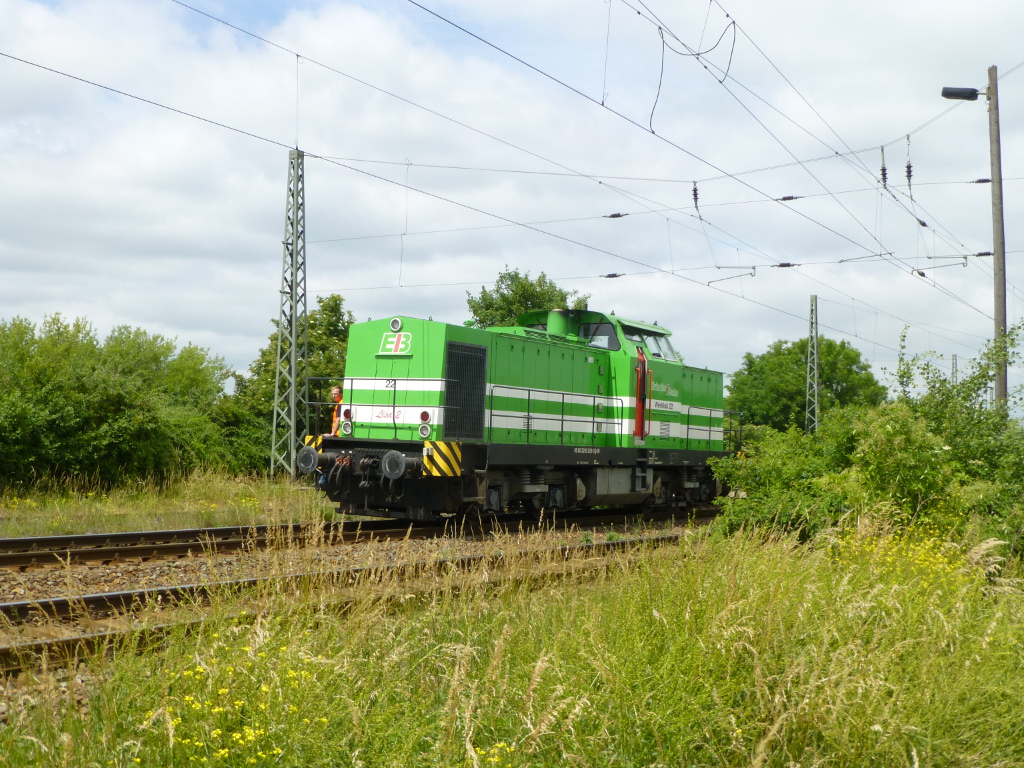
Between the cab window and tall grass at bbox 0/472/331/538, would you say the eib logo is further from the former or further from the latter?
the cab window

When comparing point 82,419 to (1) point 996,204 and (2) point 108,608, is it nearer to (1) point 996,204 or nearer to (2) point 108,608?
(2) point 108,608

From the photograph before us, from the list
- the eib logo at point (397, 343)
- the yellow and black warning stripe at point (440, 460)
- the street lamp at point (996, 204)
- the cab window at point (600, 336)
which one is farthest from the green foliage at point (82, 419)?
the street lamp at point (996, 204)

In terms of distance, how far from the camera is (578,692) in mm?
3922

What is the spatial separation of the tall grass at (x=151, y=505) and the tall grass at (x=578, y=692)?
19.0ft

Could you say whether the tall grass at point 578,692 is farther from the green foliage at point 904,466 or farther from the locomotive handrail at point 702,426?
the locomotive handrail at point 702,426

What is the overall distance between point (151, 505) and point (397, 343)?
4.98 metres

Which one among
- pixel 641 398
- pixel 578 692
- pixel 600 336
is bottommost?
pixel 578 692

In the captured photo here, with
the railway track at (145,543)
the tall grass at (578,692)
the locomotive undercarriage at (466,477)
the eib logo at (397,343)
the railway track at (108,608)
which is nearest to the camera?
the tall grass at (578,692)

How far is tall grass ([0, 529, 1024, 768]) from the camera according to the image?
11.1 feet

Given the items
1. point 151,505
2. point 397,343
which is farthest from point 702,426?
point 151,505

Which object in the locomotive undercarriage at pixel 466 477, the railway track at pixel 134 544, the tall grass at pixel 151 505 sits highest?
the locomotive undercarriage at pixel 466 477

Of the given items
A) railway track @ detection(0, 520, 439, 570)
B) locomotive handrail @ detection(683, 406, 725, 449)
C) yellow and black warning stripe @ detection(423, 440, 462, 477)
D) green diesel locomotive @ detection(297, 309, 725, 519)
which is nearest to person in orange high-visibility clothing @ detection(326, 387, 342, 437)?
green diesel locomotive @ detection(297, 309, 725, 519)

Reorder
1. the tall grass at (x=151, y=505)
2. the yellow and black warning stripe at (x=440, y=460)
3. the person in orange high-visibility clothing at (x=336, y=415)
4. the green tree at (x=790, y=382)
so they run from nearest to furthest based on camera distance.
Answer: the yellow and black warning stripe at (x=440, y=460) → the tall grass at (x=151, y=505) → the person in orange high-visibility clothing at (x=336, y=415) → the green tree at (x=790, y=382)

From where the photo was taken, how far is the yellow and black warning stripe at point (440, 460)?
11.3m
